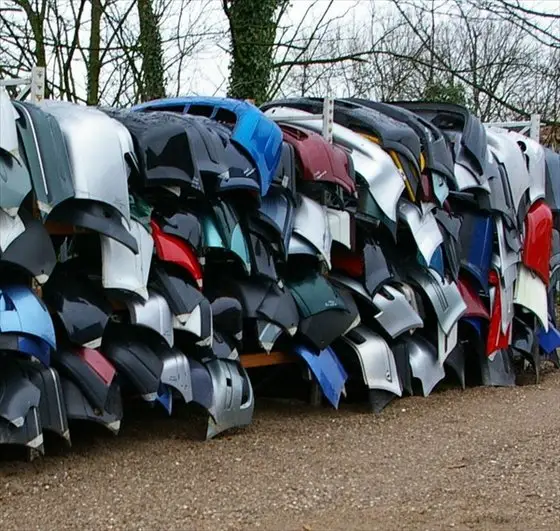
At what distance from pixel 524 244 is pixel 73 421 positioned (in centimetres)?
353

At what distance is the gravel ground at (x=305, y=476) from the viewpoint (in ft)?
11.3

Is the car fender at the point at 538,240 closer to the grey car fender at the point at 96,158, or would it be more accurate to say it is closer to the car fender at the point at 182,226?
the car fender at the point at 182,226

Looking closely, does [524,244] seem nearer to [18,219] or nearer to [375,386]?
[375,386]

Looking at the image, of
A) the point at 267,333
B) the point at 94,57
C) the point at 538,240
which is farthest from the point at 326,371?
the point at 94,57

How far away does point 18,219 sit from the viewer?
3652mm

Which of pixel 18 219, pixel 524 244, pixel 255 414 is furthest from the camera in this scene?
pixel 524 244

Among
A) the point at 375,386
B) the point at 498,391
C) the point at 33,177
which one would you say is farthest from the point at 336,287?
the point at 33,177

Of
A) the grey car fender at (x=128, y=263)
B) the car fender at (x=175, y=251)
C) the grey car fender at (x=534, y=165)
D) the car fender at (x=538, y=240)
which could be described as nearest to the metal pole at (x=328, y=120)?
the car fender at (x=175, y=251)

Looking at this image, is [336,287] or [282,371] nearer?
[336,287]

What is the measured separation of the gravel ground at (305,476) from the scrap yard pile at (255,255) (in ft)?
0.70

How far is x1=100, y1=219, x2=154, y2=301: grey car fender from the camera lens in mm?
3930

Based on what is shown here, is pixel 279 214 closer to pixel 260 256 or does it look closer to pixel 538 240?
pixel 260 256

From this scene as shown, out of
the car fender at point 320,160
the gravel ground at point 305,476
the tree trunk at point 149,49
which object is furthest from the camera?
the tree trunk at point 149,49

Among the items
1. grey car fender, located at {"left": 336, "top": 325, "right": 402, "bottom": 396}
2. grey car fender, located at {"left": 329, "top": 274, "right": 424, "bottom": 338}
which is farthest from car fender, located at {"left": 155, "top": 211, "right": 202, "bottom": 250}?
grey car fender, located at {"left": 336, "top": 325, "right": 402, "bottom": 396}
